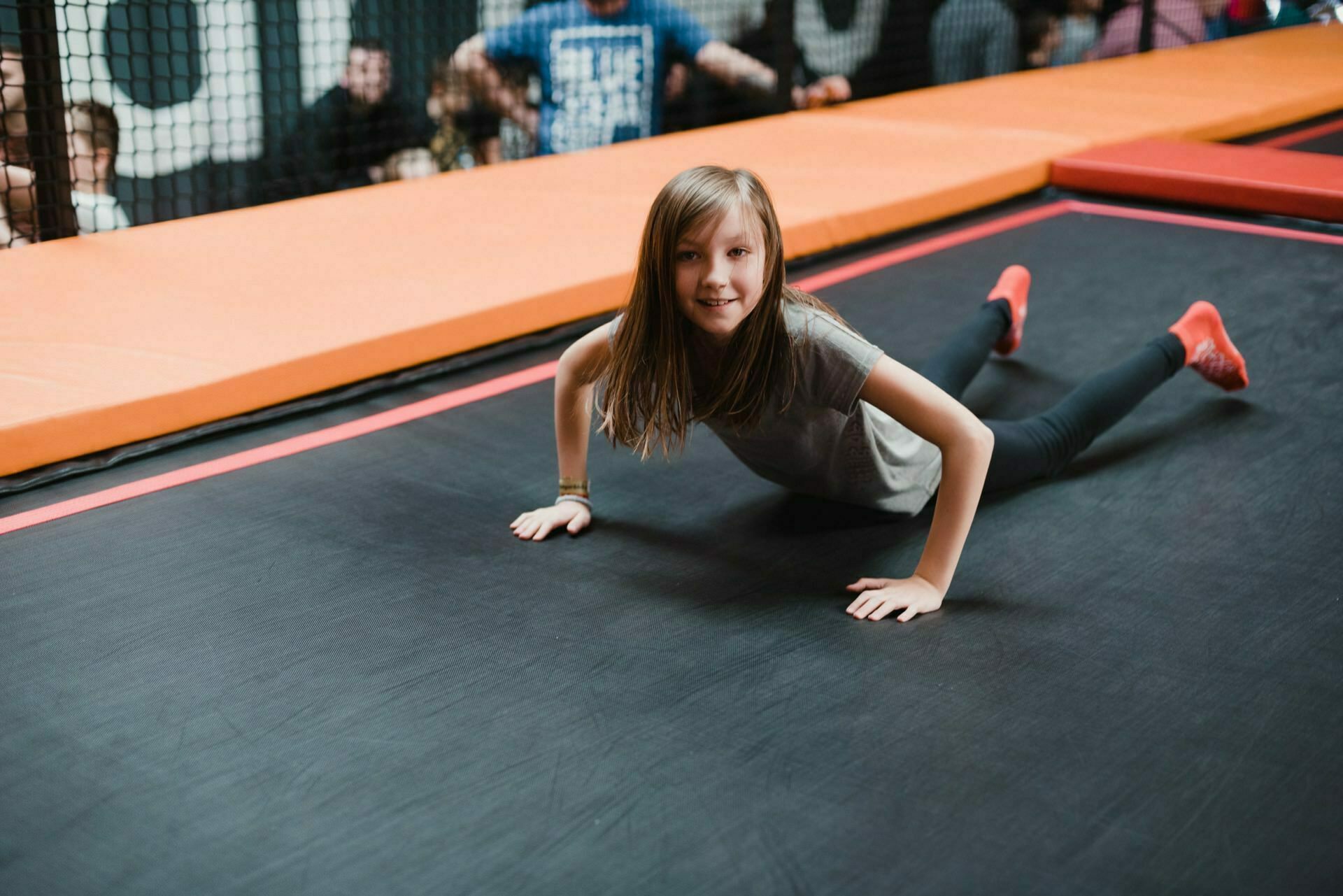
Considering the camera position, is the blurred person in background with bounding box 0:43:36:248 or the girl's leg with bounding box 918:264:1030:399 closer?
the girl's leg with bounding box 918:264:1030:399

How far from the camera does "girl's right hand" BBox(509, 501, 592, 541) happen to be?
74.0 inches

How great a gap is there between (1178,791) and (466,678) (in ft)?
2.73

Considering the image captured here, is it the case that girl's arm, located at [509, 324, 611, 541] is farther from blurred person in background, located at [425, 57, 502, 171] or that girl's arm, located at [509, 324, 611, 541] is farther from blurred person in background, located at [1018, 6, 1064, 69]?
blurred person in background, located at [1018, 6, 1064, 69]

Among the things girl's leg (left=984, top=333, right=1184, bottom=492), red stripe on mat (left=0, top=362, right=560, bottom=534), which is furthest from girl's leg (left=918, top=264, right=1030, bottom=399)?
red stripe on mat (left=0, top=362, right=560, bottom=534)

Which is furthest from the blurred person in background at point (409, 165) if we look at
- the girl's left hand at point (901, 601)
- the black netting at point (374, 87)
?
the girl's left hand at point (901, 601)

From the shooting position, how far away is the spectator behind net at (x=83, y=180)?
3.05 m

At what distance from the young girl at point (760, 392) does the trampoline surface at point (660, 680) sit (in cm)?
9

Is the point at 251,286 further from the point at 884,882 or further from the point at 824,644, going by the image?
the point at 884,882

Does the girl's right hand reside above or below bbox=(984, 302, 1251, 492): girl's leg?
below

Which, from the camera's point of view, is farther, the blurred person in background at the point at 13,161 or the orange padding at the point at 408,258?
the blurred person in background at the point at 13,161

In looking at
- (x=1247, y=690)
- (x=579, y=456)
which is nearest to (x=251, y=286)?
(x=579, y=456)

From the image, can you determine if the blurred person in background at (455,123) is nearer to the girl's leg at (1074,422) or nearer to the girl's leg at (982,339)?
the girl's leg at (982,339)

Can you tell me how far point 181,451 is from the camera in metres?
2.20

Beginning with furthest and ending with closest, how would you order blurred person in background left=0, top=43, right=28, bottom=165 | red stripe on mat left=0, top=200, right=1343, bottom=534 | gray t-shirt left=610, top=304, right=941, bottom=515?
blurred person in background left=0, top=43, right=28, bottom=165
red stripe on mat left=0, top=200, right=1343, bottom=534
gray t-shirt left=610, top=304, right=941, bottom=515
